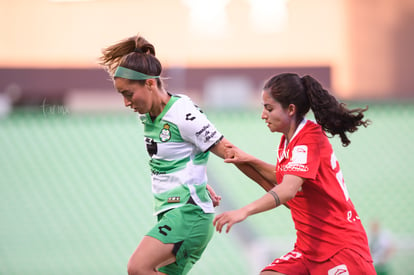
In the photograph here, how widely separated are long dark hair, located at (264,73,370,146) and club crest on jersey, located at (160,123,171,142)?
64 cm

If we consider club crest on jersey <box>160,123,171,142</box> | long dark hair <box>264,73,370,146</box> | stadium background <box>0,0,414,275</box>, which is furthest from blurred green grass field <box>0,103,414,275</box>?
long dark hair <box>264,73,370,146</box>

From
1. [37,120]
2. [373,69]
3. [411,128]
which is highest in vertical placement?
[37,120]

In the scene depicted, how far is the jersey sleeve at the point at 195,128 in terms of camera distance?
376cm

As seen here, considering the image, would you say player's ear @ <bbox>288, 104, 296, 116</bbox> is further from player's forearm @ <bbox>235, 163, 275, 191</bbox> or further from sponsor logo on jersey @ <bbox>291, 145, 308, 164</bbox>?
player's forearm @ <bbox>235, 163, 275, 191</bbox>

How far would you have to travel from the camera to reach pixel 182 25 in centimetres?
2416

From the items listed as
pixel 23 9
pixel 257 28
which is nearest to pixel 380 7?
pixel 257 28

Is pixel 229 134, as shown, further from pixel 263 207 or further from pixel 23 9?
pixel 23 9

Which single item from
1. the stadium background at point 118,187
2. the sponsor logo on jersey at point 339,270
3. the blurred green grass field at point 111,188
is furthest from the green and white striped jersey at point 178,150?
the blurred green grass field at point 111,188

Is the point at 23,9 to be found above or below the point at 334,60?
above

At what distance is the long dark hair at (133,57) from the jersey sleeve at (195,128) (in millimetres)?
258

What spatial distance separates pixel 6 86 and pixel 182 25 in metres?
7.68

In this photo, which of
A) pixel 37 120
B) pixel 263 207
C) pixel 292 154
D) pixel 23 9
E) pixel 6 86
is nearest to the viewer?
pixel 263 207

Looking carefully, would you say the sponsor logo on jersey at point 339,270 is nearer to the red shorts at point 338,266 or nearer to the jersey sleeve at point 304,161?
the red shorts at point 338,266

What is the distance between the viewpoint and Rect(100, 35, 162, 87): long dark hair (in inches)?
151
